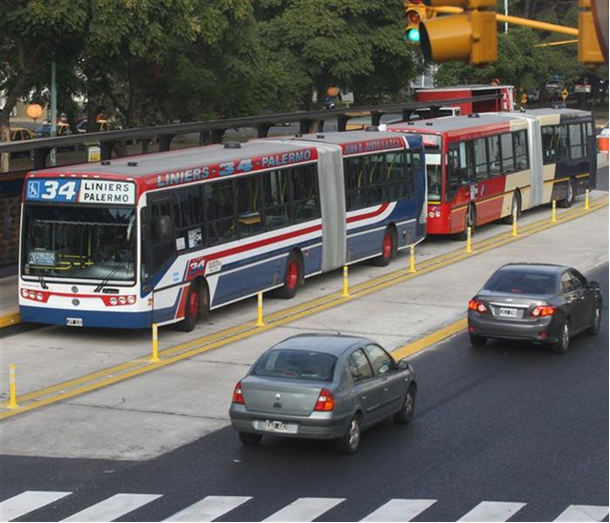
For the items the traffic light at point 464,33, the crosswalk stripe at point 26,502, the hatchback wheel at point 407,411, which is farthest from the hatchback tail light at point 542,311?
the traffic light at point 464,33

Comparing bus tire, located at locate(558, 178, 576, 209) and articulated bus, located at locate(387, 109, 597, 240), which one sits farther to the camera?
bus tire, located at locate(558, 178, 576, 209)

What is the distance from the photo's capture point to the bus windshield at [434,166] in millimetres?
37938

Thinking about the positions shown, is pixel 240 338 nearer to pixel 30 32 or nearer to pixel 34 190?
pixel 34 190

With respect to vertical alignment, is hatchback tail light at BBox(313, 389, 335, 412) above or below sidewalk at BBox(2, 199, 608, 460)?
above

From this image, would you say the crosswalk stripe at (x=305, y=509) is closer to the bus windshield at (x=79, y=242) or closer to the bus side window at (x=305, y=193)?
the bus windshield at (x=79, y=242)

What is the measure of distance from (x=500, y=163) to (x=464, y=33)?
3336cm

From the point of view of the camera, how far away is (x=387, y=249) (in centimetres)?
3494

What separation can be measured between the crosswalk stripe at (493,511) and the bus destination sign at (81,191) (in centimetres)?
1110

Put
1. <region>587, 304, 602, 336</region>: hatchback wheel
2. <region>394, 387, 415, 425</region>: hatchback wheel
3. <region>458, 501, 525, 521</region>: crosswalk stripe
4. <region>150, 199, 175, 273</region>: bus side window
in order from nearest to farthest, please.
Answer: <region>458, 501, 525, 521</region>: crosswalk stripe → <region>394, 387, 415, 425</region>: hatchback wheel → <region>150, 199, 175, 273</region>: bus side window → <region>587, 304, 602, 336</region>: hatchback wheel

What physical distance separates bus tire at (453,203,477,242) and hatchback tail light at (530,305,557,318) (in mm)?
15512

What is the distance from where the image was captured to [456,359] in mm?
23922

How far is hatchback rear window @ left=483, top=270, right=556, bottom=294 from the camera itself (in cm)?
2444

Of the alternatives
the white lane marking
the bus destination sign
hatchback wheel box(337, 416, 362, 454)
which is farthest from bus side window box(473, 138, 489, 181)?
the white lane marking

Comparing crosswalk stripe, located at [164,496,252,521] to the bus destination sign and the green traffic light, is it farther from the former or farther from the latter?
the bus destination sign
